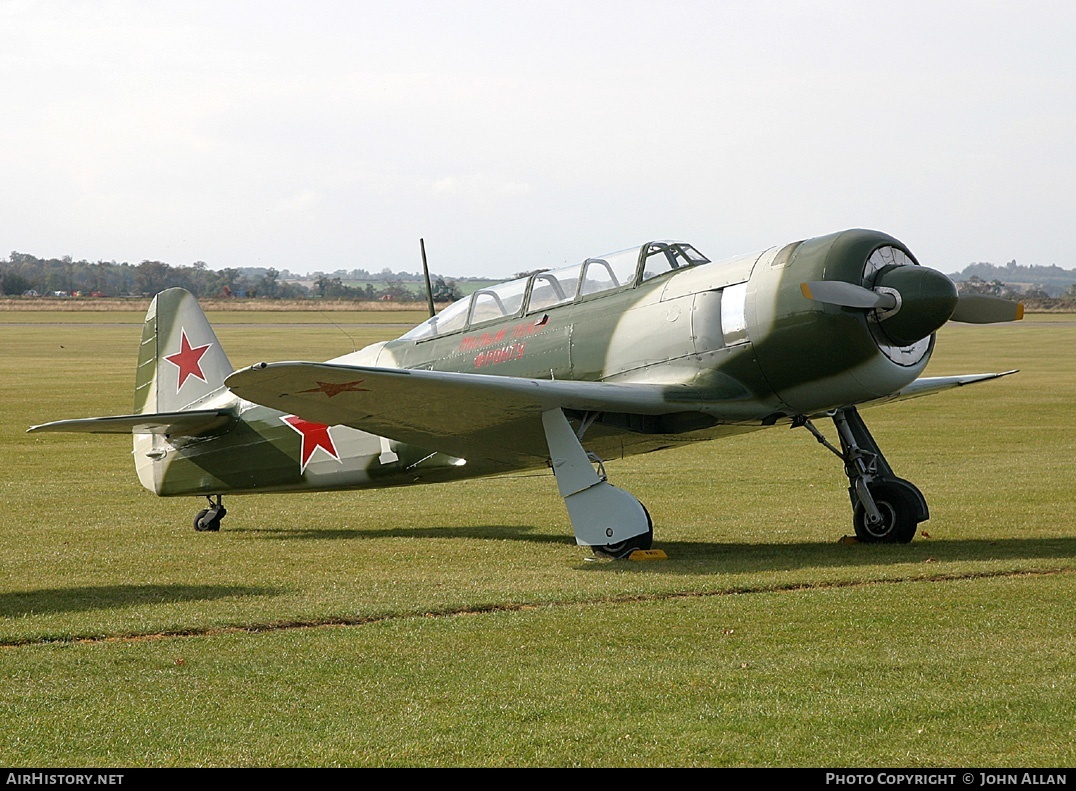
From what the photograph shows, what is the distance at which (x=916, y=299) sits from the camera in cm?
962

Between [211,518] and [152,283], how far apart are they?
16147 cm

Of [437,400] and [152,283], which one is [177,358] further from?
[152,283]

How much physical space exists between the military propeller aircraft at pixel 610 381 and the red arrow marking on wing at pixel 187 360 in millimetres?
909

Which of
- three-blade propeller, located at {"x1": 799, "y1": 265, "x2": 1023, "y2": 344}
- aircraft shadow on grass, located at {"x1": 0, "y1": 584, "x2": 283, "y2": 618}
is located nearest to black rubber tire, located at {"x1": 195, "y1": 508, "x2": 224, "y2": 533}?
aircraft shadow on grass, located at {"x1": 0, "y1": 584, "x2": 283, "y2": 618}

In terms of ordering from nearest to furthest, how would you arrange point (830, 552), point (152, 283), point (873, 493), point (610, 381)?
point (830, 552) < point (610, 381) < point (873, 493) < point (152, 283)

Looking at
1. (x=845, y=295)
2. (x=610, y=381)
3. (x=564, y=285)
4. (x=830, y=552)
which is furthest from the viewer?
(x=564, y=285)

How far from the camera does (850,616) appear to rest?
23.8ft

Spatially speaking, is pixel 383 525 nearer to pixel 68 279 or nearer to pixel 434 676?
pixel 434 676

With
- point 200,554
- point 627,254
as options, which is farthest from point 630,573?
point 200,554

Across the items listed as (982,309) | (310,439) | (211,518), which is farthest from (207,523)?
(982,309)

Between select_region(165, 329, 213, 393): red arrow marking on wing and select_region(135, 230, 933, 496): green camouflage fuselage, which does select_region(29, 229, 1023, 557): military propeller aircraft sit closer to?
select_region(135, 230, 933, 496): green camouflage fuselage

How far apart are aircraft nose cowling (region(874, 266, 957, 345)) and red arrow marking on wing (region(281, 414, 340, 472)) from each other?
546cm

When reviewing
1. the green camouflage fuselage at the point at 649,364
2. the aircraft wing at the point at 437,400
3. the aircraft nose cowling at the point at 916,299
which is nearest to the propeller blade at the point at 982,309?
the green camouflage fuselage at the point at 649,364

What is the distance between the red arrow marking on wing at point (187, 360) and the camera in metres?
13.6
